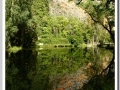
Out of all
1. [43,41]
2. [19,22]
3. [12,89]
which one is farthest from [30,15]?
[12,89]

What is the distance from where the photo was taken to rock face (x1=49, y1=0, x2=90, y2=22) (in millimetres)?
2212

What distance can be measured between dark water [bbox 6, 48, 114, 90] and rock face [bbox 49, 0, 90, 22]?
31 cm

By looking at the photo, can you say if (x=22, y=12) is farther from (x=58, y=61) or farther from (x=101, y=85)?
(x=101, y=85)

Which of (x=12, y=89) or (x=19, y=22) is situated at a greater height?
(x=19, y=22)

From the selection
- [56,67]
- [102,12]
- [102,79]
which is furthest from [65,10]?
[102,79]

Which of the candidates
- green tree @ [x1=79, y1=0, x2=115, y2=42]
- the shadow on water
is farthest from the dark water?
green tree @ [x1=79, y1=0, x2=115, y2=42]

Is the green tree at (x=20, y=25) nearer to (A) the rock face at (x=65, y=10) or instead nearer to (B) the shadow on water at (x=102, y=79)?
(A) the rock face at (x=65, y=10)

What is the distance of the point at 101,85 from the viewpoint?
6.31 ft

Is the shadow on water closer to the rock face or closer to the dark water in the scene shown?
the dark water

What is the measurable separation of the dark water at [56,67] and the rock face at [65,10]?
1.03 feet

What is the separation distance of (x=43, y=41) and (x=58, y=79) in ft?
1.14

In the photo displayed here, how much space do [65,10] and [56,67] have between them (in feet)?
1.75

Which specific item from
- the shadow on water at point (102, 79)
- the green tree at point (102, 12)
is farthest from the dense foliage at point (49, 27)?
the shadow on water at point (102, 79)

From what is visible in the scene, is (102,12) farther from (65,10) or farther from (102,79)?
(102,79)
